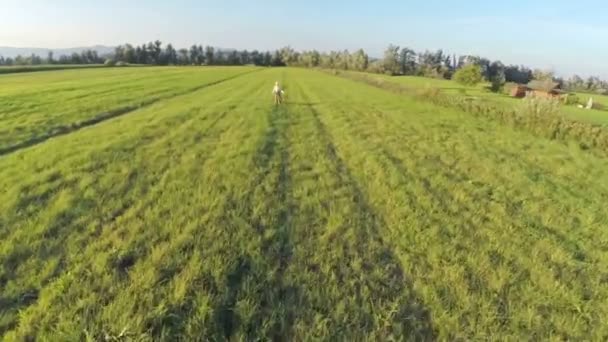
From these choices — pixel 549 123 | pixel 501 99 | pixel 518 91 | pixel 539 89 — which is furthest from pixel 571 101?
pixel 549 123

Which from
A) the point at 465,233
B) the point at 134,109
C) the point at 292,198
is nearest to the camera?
the point at 465,233

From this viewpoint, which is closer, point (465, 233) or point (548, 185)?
point (465, 233)

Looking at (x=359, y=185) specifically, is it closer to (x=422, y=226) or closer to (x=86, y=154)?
(x=422, y=226)

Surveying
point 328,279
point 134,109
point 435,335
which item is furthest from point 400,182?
point 134,109

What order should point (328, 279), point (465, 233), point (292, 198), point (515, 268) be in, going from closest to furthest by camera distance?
point (328, 279)
point (515, 268)
point (465, 233)
point (292, 198)

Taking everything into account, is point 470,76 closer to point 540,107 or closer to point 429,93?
point 429,93

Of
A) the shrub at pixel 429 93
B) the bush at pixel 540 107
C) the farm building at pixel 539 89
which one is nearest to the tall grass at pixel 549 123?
the bush at pixel 540 107
